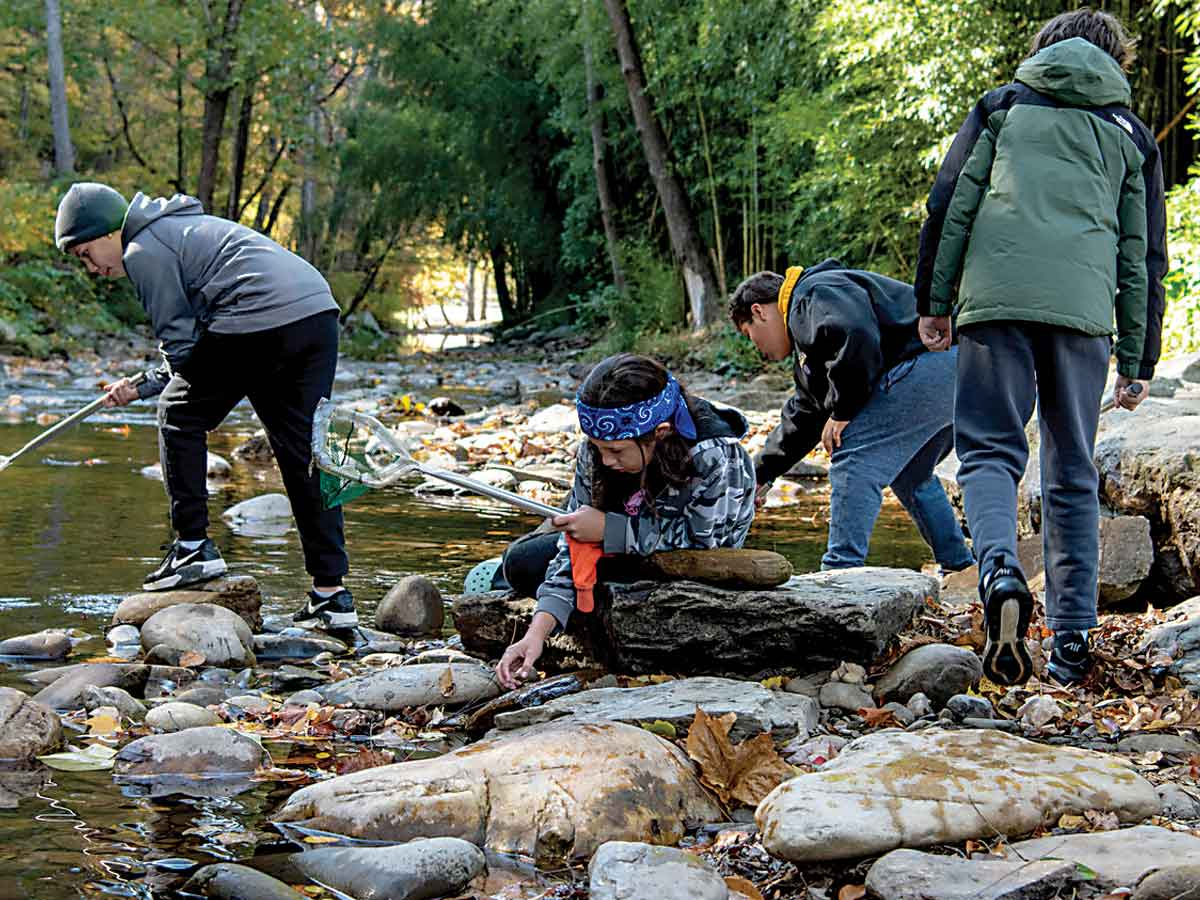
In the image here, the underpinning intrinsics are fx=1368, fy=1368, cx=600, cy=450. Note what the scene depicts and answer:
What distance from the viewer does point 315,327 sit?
4.66 meters

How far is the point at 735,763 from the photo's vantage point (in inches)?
119

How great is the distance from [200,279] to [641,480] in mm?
1815

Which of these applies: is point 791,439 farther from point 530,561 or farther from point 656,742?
point 656,742

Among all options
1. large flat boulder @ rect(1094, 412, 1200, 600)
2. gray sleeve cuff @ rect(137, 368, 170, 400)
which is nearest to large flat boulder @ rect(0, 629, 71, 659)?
gray sleeve cuff @ rect(137, 368, 170, 400)

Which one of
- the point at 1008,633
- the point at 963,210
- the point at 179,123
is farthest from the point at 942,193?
the point at 179,123

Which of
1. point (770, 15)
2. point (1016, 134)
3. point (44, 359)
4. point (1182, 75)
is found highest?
point (770, 15)

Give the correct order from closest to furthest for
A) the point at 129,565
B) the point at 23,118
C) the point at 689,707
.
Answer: the point at 689,707, the point at 129,565, the point at 23,118

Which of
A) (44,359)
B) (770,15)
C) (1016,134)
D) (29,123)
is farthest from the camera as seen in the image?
(29,123)

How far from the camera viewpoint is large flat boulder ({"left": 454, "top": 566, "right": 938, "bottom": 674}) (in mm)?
3771

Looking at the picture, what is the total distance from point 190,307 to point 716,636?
2094mm

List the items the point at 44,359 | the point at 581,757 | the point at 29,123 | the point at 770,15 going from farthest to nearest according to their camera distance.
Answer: the point at 29,123 < the point at 44,359 < the point at 770,15 < the point at 581,757

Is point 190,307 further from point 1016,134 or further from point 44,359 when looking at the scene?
point 44,359

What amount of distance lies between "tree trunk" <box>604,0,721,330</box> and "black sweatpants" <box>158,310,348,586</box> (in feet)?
45.9

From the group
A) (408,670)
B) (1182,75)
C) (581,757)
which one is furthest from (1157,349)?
(1182,75)
